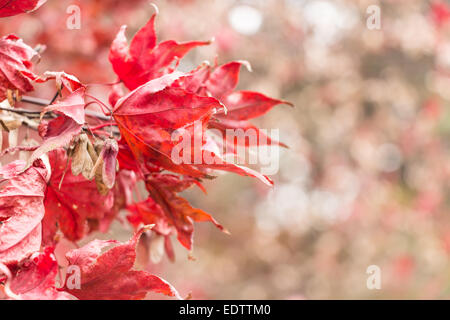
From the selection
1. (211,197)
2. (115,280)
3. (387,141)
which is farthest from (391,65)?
(115,280)

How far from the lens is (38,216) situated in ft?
1.19

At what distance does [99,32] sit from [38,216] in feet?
3.20

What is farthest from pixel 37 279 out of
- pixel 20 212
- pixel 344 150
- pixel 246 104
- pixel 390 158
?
pixel 390 158

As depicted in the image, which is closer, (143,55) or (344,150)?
(143,55)

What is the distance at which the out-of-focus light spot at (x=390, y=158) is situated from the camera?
349 centimetres

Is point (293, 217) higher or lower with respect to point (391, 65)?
lower

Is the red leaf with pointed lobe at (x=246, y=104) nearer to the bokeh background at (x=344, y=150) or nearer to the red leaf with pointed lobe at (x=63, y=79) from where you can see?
the red leaf with pointed lobe at (x=63, y=79)

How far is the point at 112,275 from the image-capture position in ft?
1.20

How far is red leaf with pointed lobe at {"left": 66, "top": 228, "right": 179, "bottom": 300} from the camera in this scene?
357 mm

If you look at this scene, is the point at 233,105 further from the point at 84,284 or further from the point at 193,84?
the point at 84,284

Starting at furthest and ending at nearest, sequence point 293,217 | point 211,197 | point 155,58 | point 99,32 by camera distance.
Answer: point 211,197 → point 293,217 → point 99,32 → point 155,58

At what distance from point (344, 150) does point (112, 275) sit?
3.12 metres

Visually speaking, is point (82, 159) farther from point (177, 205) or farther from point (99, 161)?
point (177, 205)

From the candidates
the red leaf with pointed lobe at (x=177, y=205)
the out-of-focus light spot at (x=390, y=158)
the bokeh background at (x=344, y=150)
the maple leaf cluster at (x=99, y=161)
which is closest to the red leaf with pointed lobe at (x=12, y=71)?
the maple leaf cluster at (x=99, y=161)
